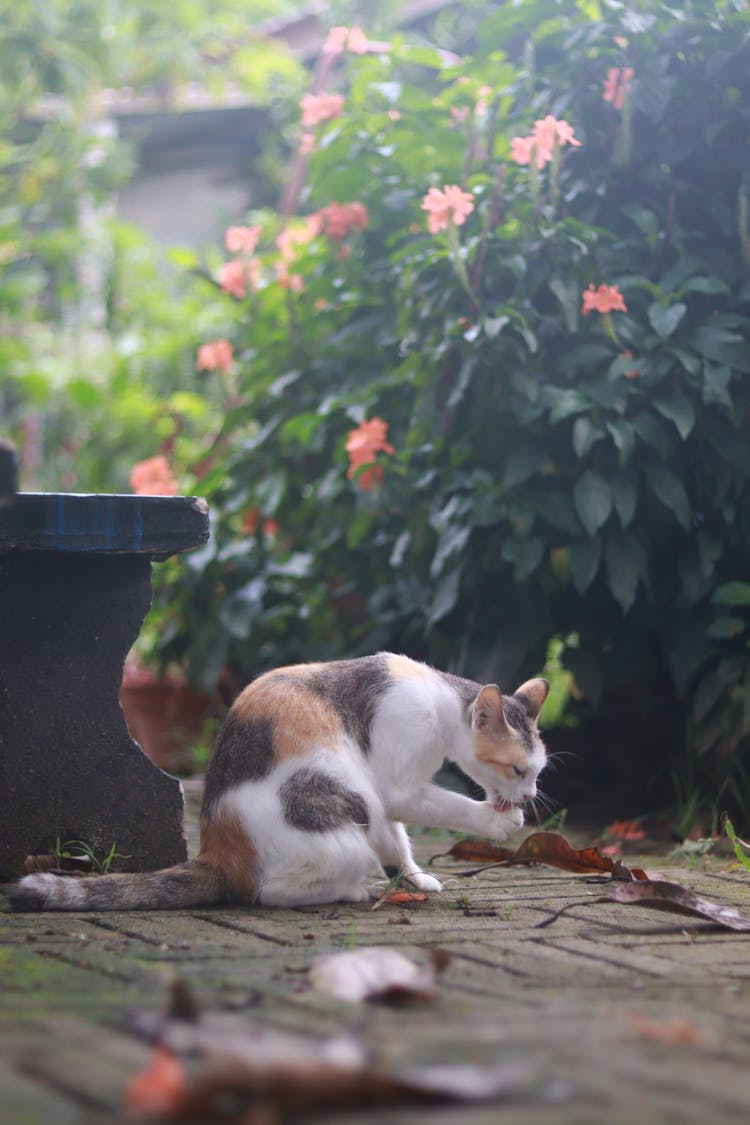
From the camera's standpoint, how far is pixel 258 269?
5.63 metres

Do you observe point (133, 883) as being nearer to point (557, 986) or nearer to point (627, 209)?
point (557, 986)

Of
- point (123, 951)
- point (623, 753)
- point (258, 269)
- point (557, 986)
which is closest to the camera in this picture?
point (557, 986)

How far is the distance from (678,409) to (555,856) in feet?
4.59

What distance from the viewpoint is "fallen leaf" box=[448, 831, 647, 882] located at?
329 centimetres

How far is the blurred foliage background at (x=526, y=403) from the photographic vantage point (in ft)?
13.6

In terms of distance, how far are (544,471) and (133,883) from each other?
2097 millimetres

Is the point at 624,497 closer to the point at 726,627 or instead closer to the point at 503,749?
the point at 726,627

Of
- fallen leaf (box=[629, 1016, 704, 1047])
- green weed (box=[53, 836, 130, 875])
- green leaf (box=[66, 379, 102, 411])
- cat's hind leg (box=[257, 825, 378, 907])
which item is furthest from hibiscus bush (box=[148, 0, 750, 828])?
green leaf (box=[66, 379, 102, 411])

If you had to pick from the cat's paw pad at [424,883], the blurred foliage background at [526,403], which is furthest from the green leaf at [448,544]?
the cat's paw pad at [424,883]

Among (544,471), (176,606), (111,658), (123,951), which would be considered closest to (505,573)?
(544,471)

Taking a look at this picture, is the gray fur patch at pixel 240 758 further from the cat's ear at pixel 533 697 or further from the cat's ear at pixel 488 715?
the cat's ear at pixel 533 697

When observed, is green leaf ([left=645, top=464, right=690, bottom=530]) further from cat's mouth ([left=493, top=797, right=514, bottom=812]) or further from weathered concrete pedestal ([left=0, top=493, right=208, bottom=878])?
weathered concrete pedestal ([left=0, top=493, right=208, bottom=878])

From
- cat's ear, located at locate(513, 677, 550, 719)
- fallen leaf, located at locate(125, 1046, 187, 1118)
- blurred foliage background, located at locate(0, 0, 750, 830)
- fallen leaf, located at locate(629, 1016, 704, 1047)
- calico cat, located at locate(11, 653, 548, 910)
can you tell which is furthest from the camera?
blurred foliage background, located at locate(0, 0, 750, 830)

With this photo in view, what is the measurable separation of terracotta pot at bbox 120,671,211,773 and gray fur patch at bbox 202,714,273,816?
3.19 metres
